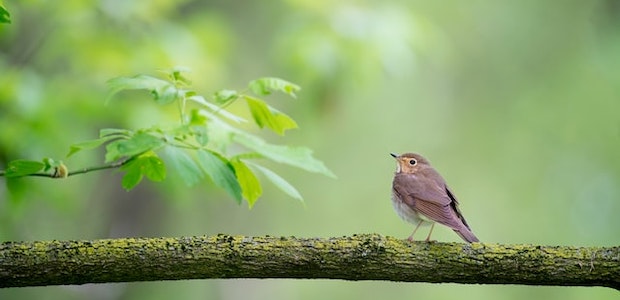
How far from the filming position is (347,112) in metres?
10.8

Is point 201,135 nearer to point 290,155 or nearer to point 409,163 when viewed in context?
point 290,155

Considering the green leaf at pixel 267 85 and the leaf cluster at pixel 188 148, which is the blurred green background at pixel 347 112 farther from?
the green leaf at pixel 267 85

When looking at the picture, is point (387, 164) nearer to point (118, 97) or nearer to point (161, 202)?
point (161, 202)

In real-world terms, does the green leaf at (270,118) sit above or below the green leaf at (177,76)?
above

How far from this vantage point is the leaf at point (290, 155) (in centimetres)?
357

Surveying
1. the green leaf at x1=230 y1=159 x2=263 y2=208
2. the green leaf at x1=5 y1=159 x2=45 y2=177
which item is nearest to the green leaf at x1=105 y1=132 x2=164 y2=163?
the green leaf at x1=5 y1=159 x2=45 y2=177

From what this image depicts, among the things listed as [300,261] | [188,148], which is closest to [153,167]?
[188,148]

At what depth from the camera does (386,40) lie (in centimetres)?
686

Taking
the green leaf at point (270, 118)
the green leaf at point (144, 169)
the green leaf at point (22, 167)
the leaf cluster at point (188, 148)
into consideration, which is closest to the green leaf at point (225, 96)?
the leaf cluster at point (188, 148)

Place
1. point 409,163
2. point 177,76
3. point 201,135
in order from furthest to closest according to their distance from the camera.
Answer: point 409,163 < point 177,76 < point 201,135

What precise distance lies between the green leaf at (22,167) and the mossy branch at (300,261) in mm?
299

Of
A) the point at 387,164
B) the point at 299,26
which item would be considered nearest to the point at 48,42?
the point at 299,26

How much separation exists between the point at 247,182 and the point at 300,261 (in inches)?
21.0

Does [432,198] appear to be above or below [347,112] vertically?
below
